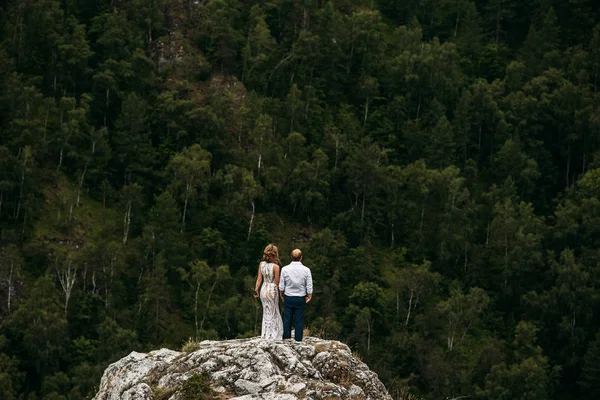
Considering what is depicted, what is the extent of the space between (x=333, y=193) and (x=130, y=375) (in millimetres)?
93888

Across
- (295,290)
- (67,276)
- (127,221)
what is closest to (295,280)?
(295,290)

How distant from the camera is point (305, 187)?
119m

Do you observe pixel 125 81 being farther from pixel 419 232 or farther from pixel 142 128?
pixel 419 232

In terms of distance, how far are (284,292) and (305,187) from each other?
89.5 meters

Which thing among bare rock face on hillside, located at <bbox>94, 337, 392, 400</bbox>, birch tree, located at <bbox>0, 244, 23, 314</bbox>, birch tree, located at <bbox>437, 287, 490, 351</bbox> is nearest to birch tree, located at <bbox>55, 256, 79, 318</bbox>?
birch tree, located at <bbox>0, 244, 23, 314</bbox>

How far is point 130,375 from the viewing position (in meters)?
30.0

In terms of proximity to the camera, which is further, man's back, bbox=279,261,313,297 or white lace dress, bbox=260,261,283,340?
white lace dress, bbox=260,261,283,340

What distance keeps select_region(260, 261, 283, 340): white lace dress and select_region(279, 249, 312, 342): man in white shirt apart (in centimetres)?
31

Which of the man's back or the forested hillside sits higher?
the man's back

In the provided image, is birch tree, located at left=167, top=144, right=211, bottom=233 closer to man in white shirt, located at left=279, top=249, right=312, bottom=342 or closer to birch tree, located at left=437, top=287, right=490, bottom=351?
birch tree, located at left=437, top=287, right=490, bottom=351

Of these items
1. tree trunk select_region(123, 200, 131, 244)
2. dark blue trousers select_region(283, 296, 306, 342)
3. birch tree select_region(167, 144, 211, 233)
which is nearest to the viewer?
dark blue trousers select_region(283, 296, 306, 342)

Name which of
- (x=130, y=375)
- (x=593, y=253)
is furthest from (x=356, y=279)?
(x=130, y=375)

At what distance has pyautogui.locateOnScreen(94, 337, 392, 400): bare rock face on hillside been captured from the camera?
1089 inches

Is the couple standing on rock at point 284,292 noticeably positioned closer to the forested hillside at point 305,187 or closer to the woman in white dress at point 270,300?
the woman in white dress at point 270,300
